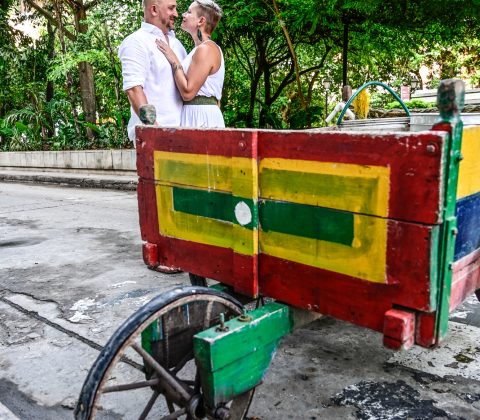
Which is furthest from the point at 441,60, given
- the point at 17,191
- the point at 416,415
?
the point at 416,415

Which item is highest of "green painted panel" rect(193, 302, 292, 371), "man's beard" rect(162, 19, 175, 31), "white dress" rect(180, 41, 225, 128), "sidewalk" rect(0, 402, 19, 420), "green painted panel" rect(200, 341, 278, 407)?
"man's beard" rect(162, 19, 175, 31)

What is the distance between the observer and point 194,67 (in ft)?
10.9

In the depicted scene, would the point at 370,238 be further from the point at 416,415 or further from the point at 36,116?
the point at 36,116

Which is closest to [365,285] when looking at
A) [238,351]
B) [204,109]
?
[238,351]

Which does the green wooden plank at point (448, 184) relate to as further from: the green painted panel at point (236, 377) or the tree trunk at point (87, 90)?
the tree trunk at point (87, 90)

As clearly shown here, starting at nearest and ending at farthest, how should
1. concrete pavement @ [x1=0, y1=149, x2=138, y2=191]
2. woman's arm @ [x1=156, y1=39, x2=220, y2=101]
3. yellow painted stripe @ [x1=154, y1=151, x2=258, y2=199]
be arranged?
yellow painted stripe @ [x1=154, y1=151, x2=258, y2=199] < woman's arm @ [x1=156, y1=39, x2=220, y2=101] < concrete pavement @ [x1=0, y1=149, x2=138, y2=191]

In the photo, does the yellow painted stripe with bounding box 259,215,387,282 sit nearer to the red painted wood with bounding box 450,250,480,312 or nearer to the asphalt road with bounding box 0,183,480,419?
the red painted wood with bounding box 450,250,480,312

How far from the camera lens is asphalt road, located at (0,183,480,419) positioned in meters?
2.35

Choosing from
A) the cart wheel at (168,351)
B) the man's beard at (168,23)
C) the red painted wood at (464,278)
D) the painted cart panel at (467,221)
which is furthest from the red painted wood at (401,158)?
the man's beard at (168,23)

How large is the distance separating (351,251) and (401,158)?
14.6 inches


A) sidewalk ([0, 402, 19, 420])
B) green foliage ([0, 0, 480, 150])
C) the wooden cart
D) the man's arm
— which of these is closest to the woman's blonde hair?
the man's arm

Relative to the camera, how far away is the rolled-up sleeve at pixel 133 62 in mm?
3326

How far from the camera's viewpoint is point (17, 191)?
36.9 feet

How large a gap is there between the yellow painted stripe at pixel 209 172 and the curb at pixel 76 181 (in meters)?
7.90
